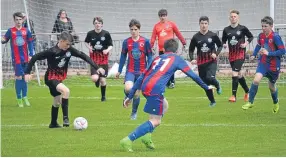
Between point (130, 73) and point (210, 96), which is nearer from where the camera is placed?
point (130, 73)

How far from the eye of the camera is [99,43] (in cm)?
1938

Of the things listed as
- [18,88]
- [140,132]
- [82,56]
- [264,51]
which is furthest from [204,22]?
[140,132]

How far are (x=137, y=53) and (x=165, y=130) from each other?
2751 millimetres

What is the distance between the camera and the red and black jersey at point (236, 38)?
1844cm

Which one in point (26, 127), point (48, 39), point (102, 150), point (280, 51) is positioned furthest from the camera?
point (48, 39)

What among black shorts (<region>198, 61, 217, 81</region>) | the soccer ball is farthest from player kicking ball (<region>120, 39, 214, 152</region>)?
black shorts (<region>198, 61, 217, 81</region>)

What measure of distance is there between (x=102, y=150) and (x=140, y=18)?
1586 centimetres

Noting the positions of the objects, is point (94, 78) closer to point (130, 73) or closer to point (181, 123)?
point (130, 73)

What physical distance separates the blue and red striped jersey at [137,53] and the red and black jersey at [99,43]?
3.85 meters

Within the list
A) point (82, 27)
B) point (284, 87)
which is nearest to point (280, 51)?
point (284, 87)

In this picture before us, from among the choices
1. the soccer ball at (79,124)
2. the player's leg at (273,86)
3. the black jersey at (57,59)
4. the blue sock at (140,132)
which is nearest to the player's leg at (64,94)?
the black jersey at (57,59)

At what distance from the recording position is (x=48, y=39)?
25.3 m

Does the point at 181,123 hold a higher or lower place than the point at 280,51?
lower

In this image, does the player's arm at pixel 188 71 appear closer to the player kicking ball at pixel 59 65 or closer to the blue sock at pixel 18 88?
the player kicking ball at pixel 59 65
